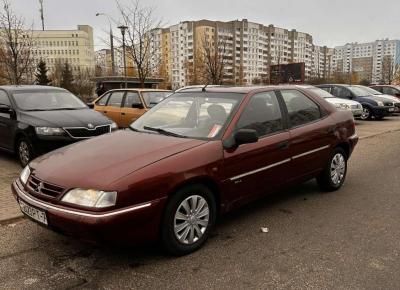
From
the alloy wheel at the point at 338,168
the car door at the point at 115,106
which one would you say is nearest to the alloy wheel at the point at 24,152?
the car door at the point at 115,106

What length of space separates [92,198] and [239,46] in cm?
11552

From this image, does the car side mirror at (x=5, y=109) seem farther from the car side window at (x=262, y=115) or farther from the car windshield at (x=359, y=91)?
the car windshield at (x=359, y=91)

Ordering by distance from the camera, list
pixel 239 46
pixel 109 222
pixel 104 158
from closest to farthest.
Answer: pixel 109 222 → pixel 104 158 → pixel 239 46

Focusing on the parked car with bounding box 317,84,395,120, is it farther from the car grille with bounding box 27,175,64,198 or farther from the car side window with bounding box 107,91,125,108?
the car grille with bounding box 27,175,64,198

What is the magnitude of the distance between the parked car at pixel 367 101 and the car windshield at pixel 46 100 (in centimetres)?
1242

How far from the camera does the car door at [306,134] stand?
4977 millimetres

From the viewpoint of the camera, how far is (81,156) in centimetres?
385

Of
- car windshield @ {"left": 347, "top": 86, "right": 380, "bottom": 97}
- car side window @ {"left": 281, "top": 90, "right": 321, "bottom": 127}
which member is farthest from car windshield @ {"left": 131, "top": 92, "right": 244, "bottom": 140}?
car windshield @ {"left": 347, "top": 86, "right": 380, "bottom": 97}

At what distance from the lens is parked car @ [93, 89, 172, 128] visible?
1059 centimetres

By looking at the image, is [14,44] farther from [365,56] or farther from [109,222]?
[365,56]

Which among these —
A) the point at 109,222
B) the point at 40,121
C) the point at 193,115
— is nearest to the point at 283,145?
the point at 193,115

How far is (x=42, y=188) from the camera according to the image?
355 centimetres

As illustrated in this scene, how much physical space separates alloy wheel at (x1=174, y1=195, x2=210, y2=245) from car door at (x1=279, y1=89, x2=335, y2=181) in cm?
149

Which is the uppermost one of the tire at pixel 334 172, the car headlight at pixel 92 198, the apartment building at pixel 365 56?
the apartment building at pixel 365 56
